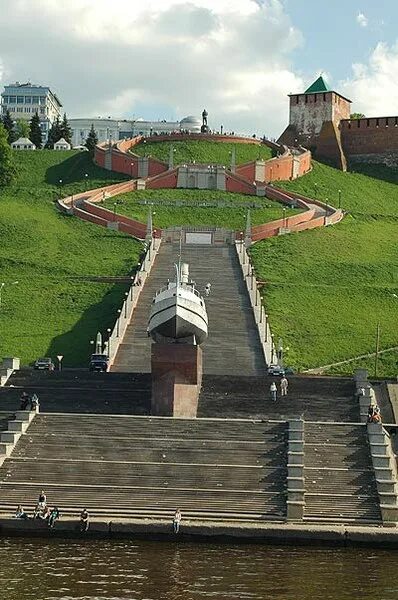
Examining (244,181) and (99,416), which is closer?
(99,416)

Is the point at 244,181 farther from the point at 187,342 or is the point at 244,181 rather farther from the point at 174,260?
the point at 187,342

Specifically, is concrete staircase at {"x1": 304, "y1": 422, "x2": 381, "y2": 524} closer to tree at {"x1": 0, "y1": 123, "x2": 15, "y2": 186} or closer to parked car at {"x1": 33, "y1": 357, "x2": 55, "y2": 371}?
parked car at {"x1": 33, "y1": 357, "x2": 55, "y2": 371}

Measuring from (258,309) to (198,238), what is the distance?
22.6 metres

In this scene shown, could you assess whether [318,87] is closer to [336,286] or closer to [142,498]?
[336,286]

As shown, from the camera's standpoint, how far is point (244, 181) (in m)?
97.1

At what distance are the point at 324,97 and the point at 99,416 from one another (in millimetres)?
84825

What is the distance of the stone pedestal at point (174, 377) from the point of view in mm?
39531

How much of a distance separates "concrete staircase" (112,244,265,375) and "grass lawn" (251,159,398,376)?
6.26ft

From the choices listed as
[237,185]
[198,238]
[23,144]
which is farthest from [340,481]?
[23,144]

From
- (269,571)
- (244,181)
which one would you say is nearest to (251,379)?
(269,571)

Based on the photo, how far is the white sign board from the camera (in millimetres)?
78562

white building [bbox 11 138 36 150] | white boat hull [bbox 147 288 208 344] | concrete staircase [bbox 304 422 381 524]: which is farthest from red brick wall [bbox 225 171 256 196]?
concrete staircase [bbox 304 422 381 524]

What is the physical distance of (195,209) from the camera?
296ft

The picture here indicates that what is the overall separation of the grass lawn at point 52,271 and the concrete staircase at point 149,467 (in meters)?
16.9
